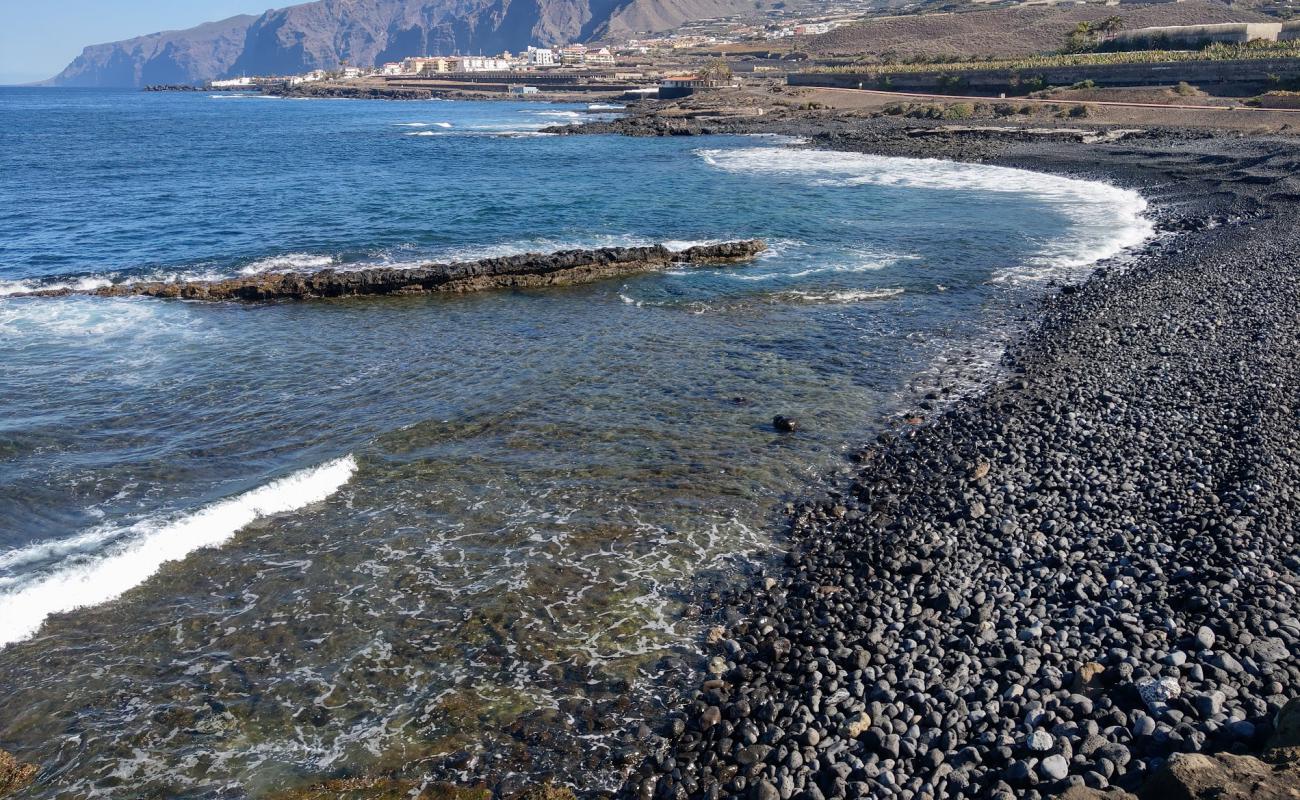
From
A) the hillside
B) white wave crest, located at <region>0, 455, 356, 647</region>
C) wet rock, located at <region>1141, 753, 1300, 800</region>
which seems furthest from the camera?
the hillside

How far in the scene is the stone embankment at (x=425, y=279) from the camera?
71.1 ft

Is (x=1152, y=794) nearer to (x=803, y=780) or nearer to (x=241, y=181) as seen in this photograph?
(x=803, y=780)

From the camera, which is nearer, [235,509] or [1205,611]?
[1205,611]

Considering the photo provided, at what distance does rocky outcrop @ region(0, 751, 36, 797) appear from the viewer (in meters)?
6.48

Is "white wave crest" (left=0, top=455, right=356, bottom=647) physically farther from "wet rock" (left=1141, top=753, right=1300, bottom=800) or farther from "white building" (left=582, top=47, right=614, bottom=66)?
"white building" (left=582, top=47, right=614, bottom=66)

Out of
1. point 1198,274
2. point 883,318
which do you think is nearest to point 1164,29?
point 1198,274

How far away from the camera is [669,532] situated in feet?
32.9

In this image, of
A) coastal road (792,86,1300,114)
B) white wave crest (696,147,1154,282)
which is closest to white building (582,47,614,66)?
coastal road (792,86,1300,114)

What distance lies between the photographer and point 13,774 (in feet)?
21.6

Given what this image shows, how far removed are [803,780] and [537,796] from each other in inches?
83.2

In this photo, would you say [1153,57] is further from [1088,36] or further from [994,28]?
[994,28]

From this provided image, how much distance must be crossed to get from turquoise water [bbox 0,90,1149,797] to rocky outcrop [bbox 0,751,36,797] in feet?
0.51

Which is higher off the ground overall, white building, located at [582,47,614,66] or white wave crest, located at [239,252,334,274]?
white building, located at [582,47,614,66]

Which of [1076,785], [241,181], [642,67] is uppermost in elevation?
[642,67]
